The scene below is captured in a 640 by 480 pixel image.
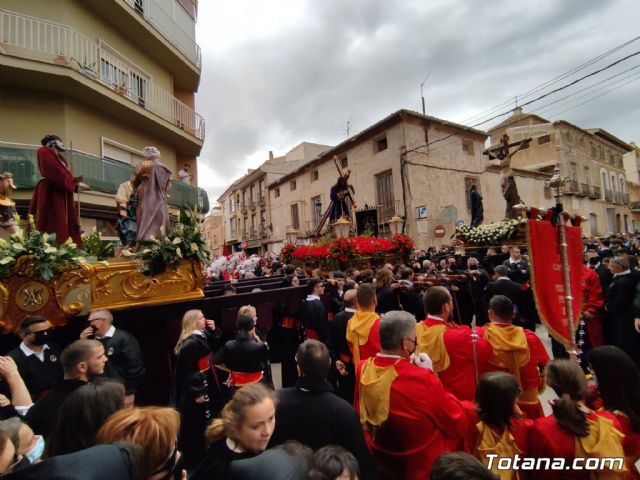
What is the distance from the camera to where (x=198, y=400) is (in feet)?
11.0

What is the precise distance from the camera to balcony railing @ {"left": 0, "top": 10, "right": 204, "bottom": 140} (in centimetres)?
926

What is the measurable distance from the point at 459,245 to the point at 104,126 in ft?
38.8

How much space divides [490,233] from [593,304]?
5.06 metres

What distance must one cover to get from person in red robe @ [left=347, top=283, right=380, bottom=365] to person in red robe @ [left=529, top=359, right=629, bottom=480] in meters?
1.67

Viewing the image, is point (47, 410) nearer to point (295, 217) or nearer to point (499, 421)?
point (499, 421)

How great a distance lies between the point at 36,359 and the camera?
9.68 ft

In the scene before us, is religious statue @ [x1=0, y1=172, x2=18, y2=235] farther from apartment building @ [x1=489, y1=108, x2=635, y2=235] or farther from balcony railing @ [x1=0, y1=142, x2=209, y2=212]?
apartment building @ [x1=489, y1=108, x2=635, y2=235]

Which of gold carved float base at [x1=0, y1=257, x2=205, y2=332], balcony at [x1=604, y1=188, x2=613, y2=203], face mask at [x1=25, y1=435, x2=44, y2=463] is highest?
balcony at [x1=604, y1=188, x2=613, y2=203]

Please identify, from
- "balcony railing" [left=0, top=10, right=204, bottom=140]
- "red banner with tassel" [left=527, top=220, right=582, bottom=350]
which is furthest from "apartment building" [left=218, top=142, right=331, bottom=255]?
"red banner with tassel" [left=527, top=220, right=582, bottom=350]

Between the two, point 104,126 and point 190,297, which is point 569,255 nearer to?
point 190,297

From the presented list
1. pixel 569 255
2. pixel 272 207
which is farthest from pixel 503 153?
pixel 272 207

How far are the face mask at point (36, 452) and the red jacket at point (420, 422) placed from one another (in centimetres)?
185

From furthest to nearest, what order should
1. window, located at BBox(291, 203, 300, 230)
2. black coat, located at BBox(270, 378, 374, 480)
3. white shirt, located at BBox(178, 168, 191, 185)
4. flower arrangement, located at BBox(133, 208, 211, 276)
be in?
window, located at BBox(291, 203, 300, 230) → white shirt, located at BBox(178, 168, 191, 185) → flower arrangement, located at BBox(133, 208, 211, 276) → black coat, located at BBox(270, 378, 374, 480)

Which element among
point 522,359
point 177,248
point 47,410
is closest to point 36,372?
point 47,410
